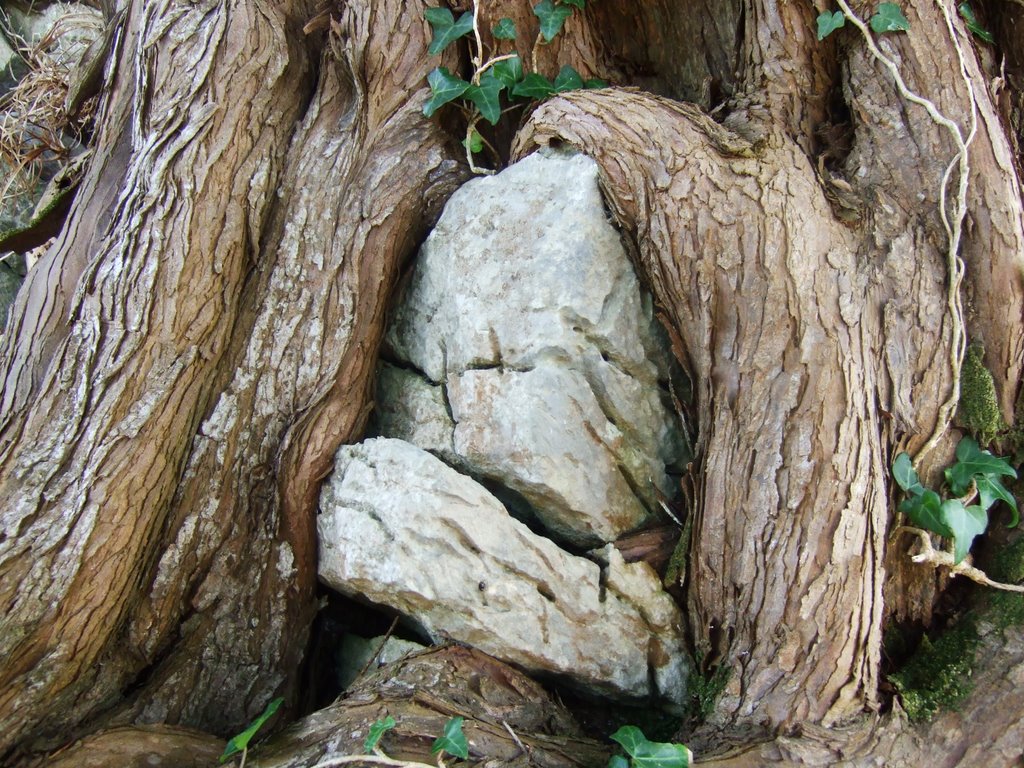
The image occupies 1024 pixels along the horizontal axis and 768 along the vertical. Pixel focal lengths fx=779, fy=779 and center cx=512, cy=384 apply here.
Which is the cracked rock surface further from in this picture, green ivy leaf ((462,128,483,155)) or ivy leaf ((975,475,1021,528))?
ivy leaf ((975,475,1021,528))

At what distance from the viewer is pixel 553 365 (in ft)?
7.19

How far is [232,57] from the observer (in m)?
2.40

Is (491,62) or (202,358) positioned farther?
(491,62)

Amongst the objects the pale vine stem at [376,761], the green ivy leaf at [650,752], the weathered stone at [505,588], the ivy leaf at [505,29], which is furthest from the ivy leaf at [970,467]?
the ivy leaf at [505,29]

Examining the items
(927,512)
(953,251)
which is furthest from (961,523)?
(953,251)

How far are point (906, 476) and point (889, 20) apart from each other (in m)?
1.28

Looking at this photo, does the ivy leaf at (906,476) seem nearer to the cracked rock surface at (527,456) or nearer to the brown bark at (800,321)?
the brown bark at (800,321)

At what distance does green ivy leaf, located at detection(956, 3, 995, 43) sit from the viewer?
233 cm

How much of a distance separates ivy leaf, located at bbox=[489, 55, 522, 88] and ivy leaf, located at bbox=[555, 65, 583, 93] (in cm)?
13

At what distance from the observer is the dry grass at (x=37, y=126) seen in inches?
130

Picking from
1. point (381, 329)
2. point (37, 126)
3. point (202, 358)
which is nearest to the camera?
point (202, 358)

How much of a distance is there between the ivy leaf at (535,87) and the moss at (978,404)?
1482 millimetres

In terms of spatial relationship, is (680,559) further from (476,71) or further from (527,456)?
(476,71)

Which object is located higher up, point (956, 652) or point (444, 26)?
point (444, 26)
